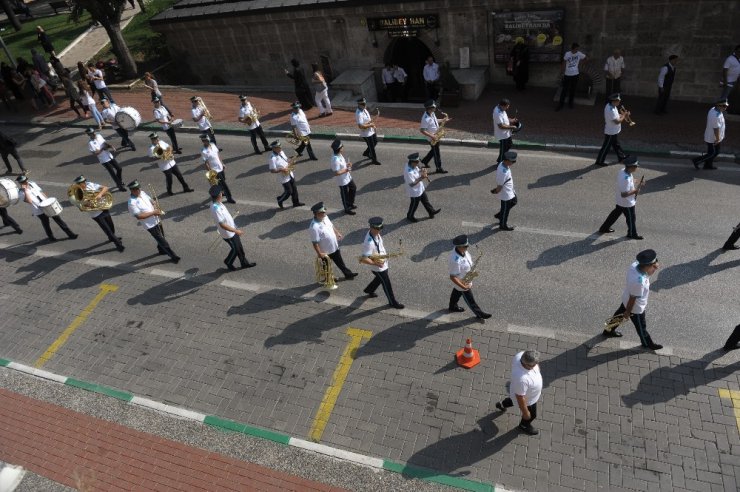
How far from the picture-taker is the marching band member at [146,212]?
10945 millimetres

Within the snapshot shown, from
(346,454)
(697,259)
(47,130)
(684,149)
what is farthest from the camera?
(47,130)

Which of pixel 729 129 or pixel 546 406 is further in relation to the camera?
pixel 729 129

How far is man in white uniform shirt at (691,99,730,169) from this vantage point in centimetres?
1198

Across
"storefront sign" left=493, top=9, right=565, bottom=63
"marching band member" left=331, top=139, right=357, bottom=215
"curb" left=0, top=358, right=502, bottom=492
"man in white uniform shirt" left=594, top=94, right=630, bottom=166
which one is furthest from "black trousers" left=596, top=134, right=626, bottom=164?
"curb" left=0, top=358, right=502, bottom=492

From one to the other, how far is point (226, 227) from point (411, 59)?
13.9m

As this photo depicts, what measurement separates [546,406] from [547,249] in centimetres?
416

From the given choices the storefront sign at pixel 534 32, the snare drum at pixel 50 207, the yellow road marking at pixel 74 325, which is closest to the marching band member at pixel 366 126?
the storefront sign at pixel 534 32

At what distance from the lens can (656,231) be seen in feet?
36.3

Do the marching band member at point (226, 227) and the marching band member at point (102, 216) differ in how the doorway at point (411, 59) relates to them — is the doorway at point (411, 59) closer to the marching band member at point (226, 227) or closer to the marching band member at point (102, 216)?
the marching band member at point (226, 227)

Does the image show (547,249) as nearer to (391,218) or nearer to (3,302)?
(391,218)

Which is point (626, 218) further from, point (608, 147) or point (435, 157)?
point (435, 157)

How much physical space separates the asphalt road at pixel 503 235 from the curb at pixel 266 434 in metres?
3.06

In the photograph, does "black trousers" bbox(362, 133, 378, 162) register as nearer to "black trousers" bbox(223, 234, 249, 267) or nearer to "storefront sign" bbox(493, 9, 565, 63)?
"black trousers" bbox(223, 234, 249, 267)

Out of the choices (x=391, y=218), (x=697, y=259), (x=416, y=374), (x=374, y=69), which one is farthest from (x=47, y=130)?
(x=697, y=259)
